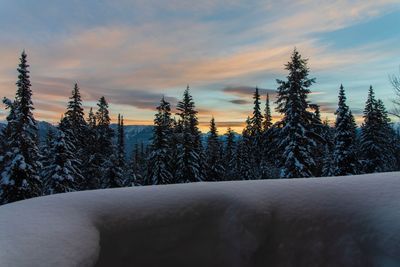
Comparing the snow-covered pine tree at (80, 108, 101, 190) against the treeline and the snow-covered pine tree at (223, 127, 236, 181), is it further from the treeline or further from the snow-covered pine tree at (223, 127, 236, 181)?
the snow-covered pine tree at (223, 127, 236, 181)

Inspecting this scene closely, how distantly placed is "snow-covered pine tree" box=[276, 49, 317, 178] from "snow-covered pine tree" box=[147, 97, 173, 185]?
14.1m

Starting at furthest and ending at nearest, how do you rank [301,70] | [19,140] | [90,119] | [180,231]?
[90,119]
[301,70]
[19,140]
[180,231]

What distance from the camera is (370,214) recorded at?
4.63 m

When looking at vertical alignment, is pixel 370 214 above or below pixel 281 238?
above

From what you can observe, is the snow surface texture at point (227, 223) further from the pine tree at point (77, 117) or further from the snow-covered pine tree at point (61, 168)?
the pine tree at point (77, 117)

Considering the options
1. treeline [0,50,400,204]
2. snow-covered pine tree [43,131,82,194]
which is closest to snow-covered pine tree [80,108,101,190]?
treeline [0,50,400,204]

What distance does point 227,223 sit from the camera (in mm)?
5465

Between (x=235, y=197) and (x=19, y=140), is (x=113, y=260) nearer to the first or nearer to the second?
(x=235, y=197)

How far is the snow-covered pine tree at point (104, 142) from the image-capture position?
39.4 meters

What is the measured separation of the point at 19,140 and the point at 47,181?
534 centimetres

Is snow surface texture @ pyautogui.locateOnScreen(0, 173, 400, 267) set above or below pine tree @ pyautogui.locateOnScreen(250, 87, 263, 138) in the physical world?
below

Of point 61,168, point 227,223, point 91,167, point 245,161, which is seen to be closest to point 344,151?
point 245,161

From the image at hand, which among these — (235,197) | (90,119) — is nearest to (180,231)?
(235,197)

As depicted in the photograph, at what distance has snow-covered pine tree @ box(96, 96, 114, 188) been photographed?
39.4 meters
